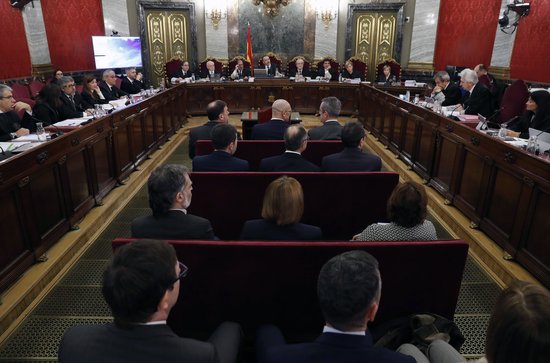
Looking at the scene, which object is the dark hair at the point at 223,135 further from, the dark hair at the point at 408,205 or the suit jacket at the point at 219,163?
the dark hair at the point at 408,205

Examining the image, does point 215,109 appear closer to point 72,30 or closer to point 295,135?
point 295,135

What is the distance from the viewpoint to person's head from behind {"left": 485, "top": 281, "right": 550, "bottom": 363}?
32.4 inches

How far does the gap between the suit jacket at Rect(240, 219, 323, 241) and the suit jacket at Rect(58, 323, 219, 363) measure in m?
0.95

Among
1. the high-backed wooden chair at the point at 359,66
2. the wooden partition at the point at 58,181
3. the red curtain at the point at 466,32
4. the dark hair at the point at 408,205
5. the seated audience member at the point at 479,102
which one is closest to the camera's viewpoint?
the dark hair at the point at 408,205

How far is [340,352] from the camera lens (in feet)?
3.53

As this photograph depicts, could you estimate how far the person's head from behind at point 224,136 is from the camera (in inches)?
115

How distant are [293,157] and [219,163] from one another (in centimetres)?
56

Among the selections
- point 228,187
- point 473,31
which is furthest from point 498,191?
point 473,31

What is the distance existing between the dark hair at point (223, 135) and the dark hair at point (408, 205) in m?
1.40

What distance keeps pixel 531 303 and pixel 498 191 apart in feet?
8.72

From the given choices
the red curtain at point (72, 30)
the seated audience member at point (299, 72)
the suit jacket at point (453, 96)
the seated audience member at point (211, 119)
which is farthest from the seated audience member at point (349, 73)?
the red curtain at point (72, 30)

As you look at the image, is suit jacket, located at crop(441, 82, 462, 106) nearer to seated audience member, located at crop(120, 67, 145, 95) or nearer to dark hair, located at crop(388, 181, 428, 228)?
dark hair, located at crop(388, 181, 428, 228)

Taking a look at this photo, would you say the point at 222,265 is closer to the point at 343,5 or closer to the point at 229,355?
the point at 229,355

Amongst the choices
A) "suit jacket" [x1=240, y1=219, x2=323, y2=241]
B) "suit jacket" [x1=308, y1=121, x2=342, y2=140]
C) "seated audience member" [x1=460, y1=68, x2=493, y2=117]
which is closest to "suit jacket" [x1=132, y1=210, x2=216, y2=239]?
"suit jacket" [x1=240, y1=219, x2=323, y2=241]
